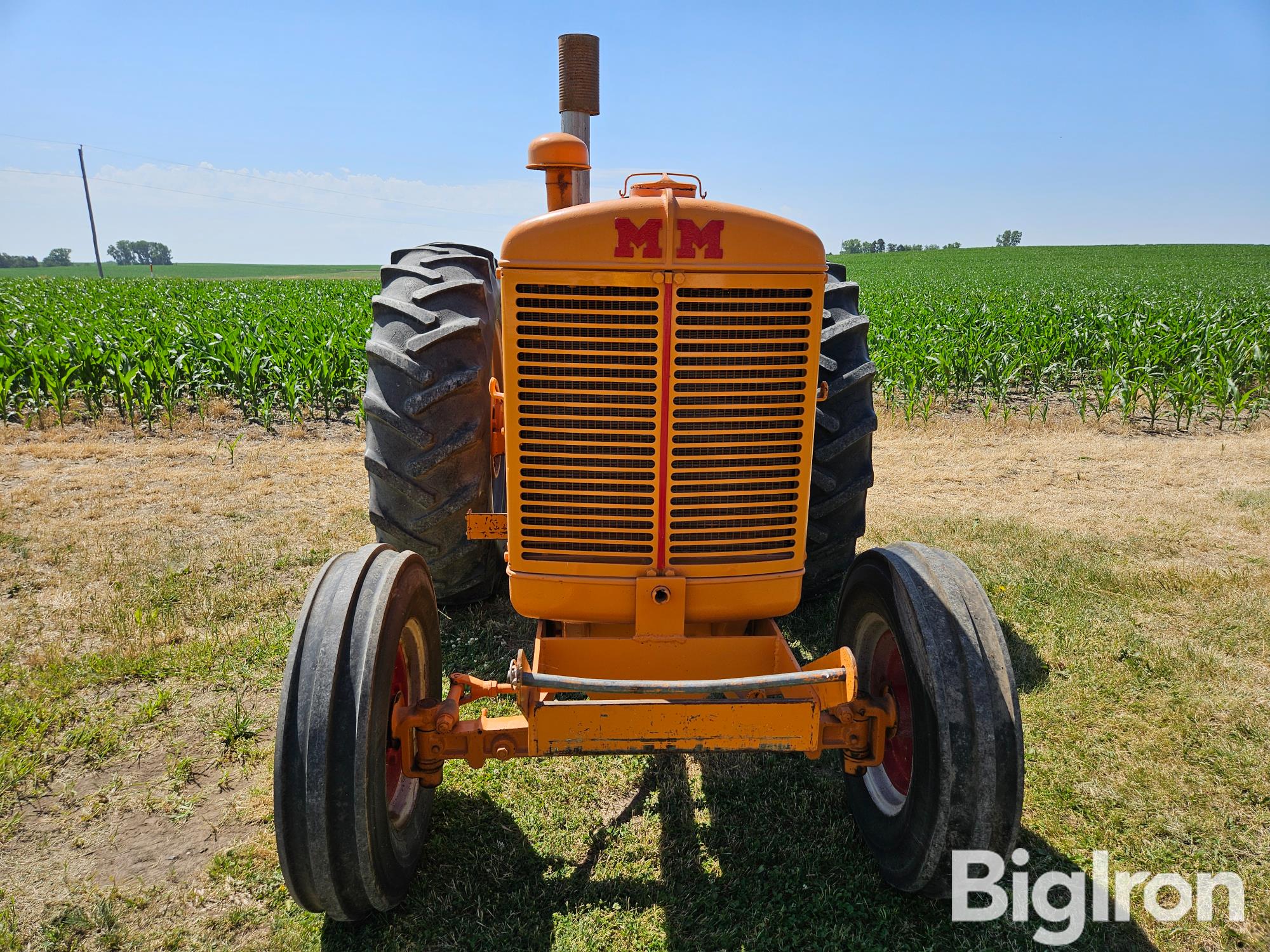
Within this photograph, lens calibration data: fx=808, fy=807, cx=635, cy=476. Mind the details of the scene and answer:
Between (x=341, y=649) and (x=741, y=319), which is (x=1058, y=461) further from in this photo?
(x=341, y=649)

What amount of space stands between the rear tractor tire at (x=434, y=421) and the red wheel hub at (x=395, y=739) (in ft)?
3.11

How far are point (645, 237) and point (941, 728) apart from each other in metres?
1.65

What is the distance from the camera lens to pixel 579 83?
4246 millimetres

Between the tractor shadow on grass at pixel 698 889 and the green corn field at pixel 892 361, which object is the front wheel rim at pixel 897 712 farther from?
the green corn field at pixel 892 361

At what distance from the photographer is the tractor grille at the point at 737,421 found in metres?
2.44

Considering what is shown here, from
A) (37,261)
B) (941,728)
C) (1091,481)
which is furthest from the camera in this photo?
(37,261)

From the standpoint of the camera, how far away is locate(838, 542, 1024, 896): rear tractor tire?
230 centimetres

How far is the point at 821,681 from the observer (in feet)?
7.68

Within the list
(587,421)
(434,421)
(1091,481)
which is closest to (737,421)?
(587,421)

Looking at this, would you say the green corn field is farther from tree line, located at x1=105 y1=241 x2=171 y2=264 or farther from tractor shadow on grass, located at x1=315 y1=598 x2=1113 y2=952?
tree line, located at x1=105 y1=241 x2=171 y2=264

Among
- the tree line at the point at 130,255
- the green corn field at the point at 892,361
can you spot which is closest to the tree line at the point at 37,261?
the tree line at the point at 130,255

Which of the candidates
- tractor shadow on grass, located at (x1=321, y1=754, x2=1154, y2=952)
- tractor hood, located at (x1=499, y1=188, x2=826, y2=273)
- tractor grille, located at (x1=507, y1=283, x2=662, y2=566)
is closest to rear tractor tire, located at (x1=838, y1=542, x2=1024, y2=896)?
tractor shadow on grass, located at (x1=321, y1=754, x2=1154, y2=952)

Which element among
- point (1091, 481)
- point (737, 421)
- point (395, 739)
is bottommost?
point (1091, 481)

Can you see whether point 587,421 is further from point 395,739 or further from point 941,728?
point 941,728
